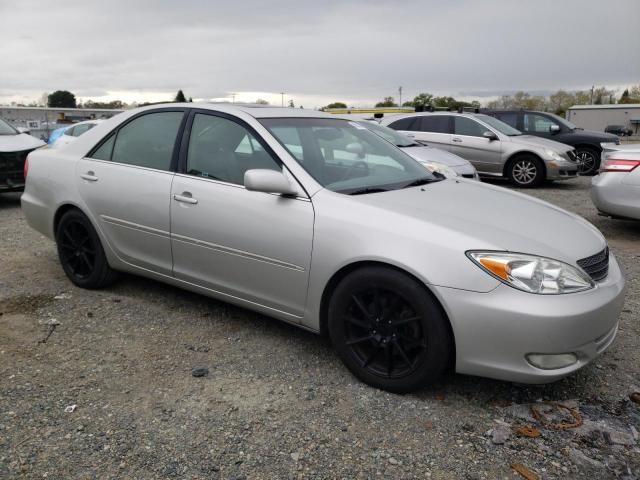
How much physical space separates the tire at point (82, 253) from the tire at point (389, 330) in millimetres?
2219

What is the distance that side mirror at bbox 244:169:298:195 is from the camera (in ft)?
10.2

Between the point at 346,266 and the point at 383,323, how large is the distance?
1.19ft

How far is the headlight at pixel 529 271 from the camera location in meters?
2.60

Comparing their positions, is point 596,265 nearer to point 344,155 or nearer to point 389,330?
point 389,330

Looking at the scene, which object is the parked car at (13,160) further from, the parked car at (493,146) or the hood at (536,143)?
the hood at (536,143)

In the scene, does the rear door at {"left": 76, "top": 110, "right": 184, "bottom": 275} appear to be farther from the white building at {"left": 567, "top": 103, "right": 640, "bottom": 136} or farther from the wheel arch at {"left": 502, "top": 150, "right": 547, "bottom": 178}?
the white building at {"left": 567, "top": 103, "right": 640, "bottom": 136}

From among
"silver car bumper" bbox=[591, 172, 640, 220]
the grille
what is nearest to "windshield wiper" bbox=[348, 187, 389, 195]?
the grille

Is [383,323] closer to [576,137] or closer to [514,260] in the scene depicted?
[514,260]

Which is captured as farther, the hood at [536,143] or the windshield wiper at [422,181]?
the hood at [536,143]

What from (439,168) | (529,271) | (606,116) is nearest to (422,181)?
(529,271)

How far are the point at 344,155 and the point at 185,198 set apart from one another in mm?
1111

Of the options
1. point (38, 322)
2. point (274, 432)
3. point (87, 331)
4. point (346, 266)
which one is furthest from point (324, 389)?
point (38, 322)

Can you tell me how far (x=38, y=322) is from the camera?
391cm

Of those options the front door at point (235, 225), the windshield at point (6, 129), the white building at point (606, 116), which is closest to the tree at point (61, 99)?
the white building at point (606, 116)
